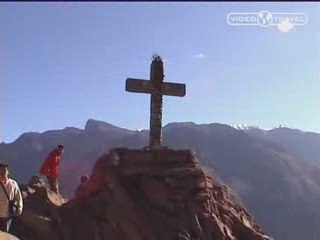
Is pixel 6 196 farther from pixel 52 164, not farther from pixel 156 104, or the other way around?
pixel 52 164

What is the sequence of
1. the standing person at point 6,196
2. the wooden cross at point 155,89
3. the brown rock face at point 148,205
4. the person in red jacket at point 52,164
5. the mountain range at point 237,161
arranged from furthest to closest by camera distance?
1. the mountain range at point 237,161
2. the person in red jacket at point 52,164
3. the wooden cross at point 155,89
4. the brown rock face at point 148,205
5. the standing person at point 6,196

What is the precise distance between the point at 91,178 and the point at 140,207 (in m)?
2.07

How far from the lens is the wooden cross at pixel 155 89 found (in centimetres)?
1372

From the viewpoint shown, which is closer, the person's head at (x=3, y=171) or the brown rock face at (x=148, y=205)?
the person's head at (x=3, y=171)

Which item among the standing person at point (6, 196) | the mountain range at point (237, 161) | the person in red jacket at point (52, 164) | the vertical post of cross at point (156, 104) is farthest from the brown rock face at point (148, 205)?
the mountain range at point (237, 161)

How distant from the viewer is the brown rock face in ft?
39.9

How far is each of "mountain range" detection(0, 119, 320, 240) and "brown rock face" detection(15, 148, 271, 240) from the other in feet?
164

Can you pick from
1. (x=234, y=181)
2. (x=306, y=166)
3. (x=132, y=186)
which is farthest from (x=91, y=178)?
(x=306, y=166)

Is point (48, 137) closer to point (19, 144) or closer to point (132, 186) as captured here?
point (19, 144)

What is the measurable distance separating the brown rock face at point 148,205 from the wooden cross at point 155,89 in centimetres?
92

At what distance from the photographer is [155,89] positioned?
1391 centimetres

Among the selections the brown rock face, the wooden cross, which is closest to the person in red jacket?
the brown rock face

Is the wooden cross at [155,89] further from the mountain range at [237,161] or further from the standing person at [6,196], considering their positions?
the mountain range at [237,161]

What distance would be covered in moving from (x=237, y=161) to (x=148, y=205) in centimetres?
7543
